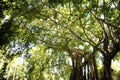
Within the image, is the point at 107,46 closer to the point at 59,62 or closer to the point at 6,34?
the point at 6,34

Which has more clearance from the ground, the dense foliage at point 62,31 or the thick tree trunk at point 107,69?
the dense foliage at point 62,31

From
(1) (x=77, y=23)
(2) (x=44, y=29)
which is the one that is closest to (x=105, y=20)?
(1) (x=77, y=23)

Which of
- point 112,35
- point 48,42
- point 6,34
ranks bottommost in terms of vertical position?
point 6,34

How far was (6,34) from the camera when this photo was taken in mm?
8195

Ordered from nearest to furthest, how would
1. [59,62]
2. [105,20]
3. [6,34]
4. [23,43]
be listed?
[6,34]
[105,20]
[23,43]
[59,62]

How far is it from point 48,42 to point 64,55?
10.7 ft

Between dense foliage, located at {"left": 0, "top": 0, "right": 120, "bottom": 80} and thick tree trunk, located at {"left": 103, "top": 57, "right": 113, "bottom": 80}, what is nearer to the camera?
dense foliage, located at {"left": 0, "top": 0, "right": 120, "bottom": 80}

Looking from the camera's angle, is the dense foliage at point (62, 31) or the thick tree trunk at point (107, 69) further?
the thick tree trunk at point (107, 69)

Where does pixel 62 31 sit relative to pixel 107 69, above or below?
above

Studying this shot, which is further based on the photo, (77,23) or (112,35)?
(77,23)

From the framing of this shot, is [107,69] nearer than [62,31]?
Yes

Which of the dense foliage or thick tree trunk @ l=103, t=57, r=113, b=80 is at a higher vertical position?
the dense foliage

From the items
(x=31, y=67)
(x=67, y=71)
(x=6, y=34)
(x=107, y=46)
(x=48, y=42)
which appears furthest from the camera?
(x=67, y=71)

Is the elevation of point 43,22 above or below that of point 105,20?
above
